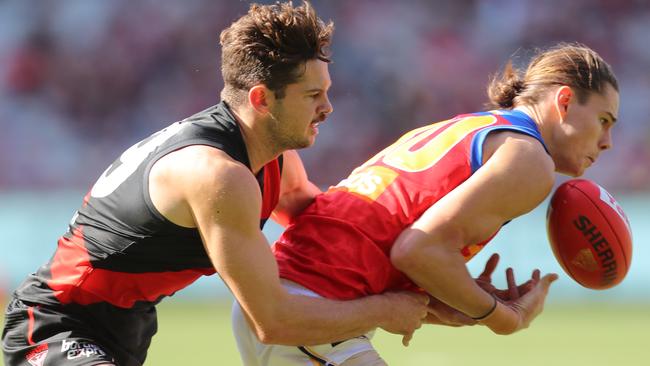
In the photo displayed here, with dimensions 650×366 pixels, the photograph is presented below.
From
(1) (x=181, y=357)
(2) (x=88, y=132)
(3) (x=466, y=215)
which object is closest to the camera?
(3) (x=466, y=215)

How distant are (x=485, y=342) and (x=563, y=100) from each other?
5173 millimetres

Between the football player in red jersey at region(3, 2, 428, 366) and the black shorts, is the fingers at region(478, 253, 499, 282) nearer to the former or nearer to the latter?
the football player in red jersey at region(3, 2, 428, 366)

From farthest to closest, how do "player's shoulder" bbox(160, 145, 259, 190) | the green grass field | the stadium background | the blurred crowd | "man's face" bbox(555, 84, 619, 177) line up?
the blurred crowd → the stadium background → the green grass field → "man's face" bbox(555, 84, 619, 177) → "player's shoulder" bbox(160, 145, 259, 190)

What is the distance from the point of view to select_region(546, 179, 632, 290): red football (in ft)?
14.5

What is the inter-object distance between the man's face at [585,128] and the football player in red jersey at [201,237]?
0.90m

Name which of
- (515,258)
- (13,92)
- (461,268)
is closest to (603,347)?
(515,258)

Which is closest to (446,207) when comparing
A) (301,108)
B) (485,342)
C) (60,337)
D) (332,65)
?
(301,108)

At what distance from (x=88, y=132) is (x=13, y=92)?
116 cm

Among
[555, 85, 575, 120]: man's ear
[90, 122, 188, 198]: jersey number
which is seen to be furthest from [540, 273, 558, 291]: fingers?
[90, 122, 188, 198]: jersey number

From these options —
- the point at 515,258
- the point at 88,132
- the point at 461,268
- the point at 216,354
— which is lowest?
the point at 515,258

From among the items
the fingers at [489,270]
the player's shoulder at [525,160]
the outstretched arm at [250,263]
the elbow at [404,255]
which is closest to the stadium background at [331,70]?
the fingers at [489,270]

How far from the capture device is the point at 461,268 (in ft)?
12.7

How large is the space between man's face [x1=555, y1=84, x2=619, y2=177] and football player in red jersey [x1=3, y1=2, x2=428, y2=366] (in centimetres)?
90

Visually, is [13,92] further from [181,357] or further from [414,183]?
[414,183]
